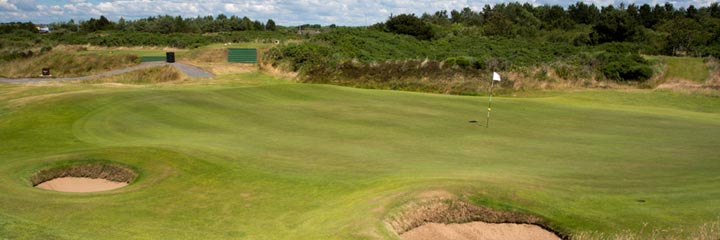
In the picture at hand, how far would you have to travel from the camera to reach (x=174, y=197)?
39.7 ft

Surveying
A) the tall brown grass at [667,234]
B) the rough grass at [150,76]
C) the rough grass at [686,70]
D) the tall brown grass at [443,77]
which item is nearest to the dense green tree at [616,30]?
the rough grass at [686,70]

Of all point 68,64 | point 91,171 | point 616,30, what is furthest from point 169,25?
point 91,171

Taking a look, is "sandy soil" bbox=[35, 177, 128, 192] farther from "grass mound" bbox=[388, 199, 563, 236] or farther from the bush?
the bush

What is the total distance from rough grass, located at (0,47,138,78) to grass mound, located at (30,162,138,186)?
145ft

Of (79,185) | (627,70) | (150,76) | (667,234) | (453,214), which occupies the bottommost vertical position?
(79,185)

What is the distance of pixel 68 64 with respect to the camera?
59250mm

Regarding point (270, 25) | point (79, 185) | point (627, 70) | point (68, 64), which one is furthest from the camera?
point (270, 25)

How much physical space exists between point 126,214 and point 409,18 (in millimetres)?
68294

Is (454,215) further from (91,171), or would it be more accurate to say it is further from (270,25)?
(270,25)

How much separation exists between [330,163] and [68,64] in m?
53.8

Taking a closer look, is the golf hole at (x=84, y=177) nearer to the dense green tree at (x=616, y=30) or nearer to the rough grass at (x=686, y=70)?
the rough grass at (x=686, y=70)

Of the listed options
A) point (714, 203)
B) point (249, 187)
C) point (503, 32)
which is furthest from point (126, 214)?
point (503, 32)

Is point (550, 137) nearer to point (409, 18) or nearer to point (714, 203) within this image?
point (714, 203)

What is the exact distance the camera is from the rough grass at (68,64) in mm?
56875
